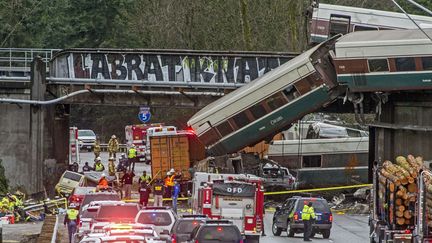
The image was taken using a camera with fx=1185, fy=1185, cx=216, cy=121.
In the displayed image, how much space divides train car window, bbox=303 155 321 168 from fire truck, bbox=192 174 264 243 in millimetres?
23869

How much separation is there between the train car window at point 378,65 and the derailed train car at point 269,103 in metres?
2.03

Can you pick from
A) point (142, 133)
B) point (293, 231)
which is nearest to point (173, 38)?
point (142, 133)

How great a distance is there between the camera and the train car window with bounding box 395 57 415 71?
4525cm

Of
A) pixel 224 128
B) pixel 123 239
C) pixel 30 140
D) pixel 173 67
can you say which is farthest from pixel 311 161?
pixel 123 239

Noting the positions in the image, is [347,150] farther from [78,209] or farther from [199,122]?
[78,209]

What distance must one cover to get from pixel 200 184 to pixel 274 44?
1330 inches

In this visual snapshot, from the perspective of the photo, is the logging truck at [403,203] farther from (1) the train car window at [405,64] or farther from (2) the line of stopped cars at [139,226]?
(1) the train car window at [405,64]

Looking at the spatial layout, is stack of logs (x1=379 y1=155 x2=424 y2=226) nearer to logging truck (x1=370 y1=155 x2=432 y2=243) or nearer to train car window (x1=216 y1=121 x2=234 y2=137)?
logging truck (x1=370 y1=155 x2=432 y2=243)

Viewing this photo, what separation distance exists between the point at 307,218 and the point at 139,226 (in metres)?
15.7

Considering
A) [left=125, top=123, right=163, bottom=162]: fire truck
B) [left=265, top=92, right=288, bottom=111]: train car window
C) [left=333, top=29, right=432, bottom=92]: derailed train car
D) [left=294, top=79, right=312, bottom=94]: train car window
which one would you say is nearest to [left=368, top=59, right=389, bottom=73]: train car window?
[left=333, top=29, right=432, bottom=92]: derailed train car

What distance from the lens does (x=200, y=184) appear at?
39406mm

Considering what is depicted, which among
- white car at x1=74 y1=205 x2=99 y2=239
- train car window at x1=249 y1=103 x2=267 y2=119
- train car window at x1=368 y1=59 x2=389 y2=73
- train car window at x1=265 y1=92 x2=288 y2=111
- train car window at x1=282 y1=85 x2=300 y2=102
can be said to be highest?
train car window at x1=368 y1=59 x2=389 y2=73

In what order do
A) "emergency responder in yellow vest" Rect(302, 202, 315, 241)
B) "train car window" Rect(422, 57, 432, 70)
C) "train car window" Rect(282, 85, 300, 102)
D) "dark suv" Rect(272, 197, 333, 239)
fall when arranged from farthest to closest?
"train car window" Rect(282, 85, 300, 102) → "train car window" Rect(422, 57, 432, 70) → "dark suv" Rect(272, 197, 333, 239) → "emergency responder in yellow vest" Rect(302, 202, 315, 241)

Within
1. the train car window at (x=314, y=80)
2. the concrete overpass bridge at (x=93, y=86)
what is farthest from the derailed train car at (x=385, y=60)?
the concrete overpass bridge at (x=93, y=86)
